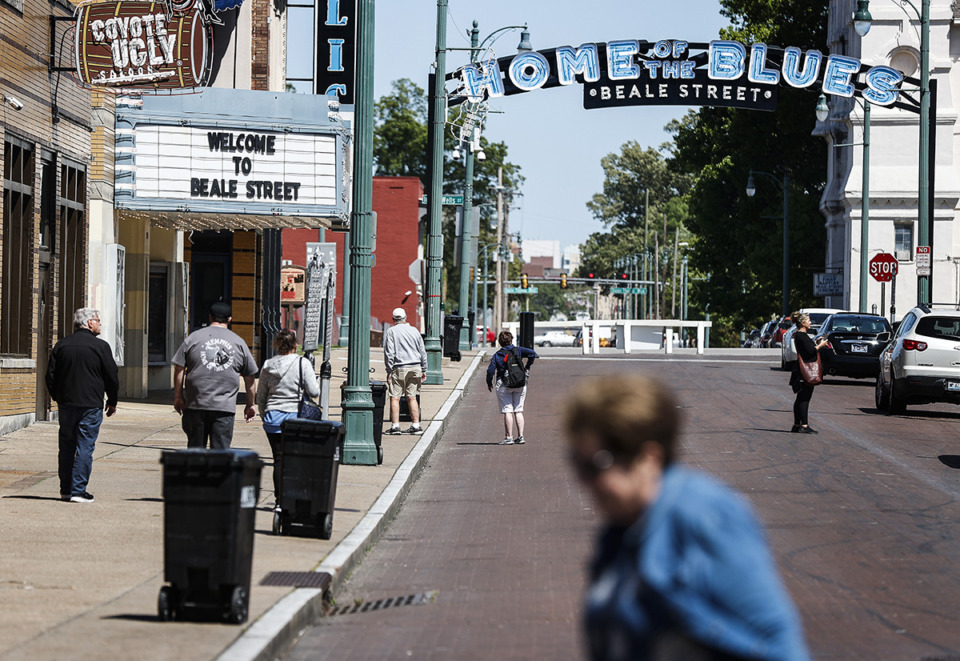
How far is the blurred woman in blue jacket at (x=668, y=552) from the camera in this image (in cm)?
314

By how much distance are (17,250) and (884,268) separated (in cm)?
2588

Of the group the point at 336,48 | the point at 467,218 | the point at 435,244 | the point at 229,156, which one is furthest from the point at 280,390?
the point at 467,218

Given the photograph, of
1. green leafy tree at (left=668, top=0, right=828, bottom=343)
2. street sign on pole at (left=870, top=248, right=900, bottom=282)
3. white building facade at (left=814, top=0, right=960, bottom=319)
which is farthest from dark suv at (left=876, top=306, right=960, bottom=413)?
green leafy tree at (left=668, top=0, right=828, bottom=343)

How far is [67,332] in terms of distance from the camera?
20938 mm

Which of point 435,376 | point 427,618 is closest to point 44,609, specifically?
point 427,618

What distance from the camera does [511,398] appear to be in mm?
19453

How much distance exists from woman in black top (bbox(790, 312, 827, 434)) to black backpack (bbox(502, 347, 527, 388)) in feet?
12.8

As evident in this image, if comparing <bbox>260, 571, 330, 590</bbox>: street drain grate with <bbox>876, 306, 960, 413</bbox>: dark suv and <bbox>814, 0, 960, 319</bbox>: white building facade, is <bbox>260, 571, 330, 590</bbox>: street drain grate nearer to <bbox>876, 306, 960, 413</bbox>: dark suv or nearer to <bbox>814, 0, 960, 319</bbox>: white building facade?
<bbox>876, 306, 960, 413</bbox>: dark suv

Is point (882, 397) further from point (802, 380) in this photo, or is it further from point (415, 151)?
point (415, 151)

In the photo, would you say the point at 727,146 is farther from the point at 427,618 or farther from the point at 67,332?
the point at 427,618

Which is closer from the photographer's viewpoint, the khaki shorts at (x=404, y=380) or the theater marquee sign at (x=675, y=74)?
the khaki shorts at (x=404, y=380)

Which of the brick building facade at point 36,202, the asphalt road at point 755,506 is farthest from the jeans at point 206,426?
the brick building facade at point 36,202

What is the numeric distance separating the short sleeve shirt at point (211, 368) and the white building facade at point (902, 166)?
43.8 m

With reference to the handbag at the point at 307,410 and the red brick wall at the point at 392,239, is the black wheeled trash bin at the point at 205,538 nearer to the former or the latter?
the handbag at the point at 307,410
